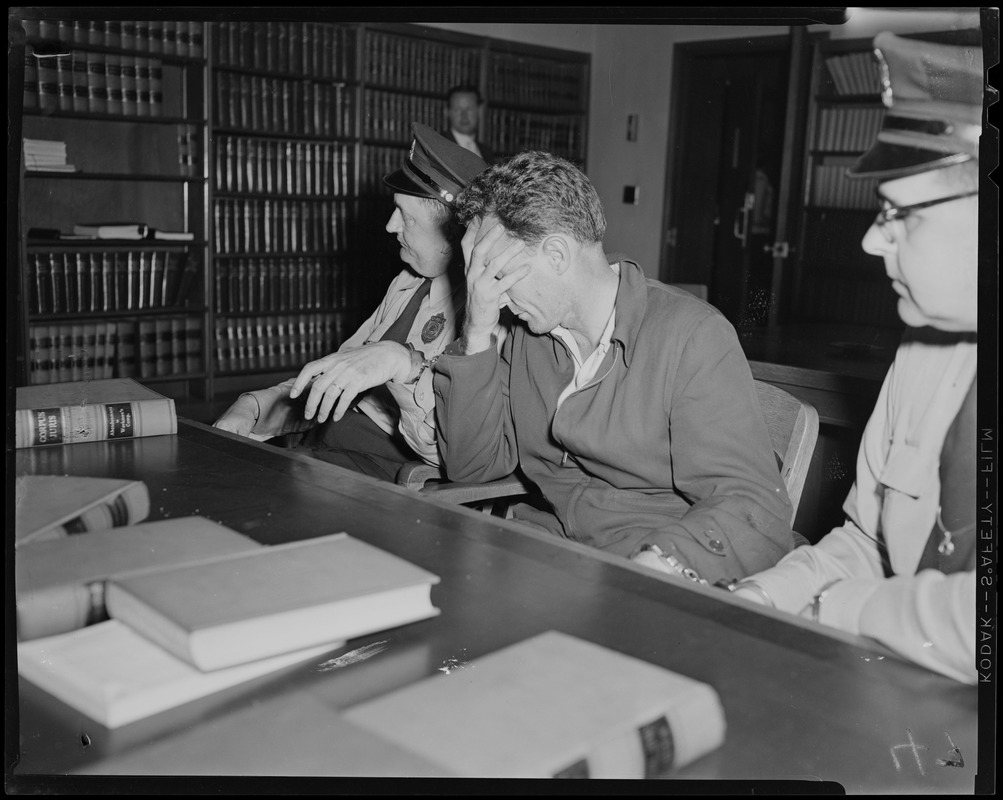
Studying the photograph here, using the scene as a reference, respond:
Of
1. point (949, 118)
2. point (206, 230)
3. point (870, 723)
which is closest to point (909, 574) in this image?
point (870, 723)

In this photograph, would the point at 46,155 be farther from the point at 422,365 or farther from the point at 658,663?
the point at 658,663

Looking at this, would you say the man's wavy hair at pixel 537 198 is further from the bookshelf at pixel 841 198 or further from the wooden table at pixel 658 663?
the wooden table at pixel 658 663

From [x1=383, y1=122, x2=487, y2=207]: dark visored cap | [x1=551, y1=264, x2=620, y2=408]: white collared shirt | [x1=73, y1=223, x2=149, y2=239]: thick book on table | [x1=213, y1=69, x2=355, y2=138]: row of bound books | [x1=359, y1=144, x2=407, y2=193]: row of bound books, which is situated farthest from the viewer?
[x1=213, y1=69, x2=355, y2=138]: row of bound books

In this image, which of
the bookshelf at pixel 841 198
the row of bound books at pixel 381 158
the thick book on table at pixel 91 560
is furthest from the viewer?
the row of bound books at pixel 381 158

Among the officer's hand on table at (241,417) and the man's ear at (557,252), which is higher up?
the man's ear at (557,252)

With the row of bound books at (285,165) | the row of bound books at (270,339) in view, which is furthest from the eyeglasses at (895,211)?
the row of bound books at (285,165)

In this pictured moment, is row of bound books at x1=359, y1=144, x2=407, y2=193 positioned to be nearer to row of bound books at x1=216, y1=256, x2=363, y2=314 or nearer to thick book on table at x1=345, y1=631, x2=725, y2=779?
row of bound books at x1=216, y1=256, x2=363, y2=314

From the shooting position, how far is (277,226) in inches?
121

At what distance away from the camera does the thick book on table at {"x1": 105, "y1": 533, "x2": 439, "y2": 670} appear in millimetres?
793

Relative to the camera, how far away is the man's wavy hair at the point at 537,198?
53.4 inches

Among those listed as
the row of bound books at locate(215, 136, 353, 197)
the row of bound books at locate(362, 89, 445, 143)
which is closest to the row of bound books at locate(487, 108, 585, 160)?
the row of bound books at locate(362, 89, 445, 143)

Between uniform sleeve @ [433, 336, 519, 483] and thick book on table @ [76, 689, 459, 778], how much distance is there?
813 millimetres

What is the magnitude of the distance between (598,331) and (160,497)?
702 millimetres

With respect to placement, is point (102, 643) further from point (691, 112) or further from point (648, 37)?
point (691, 112)
